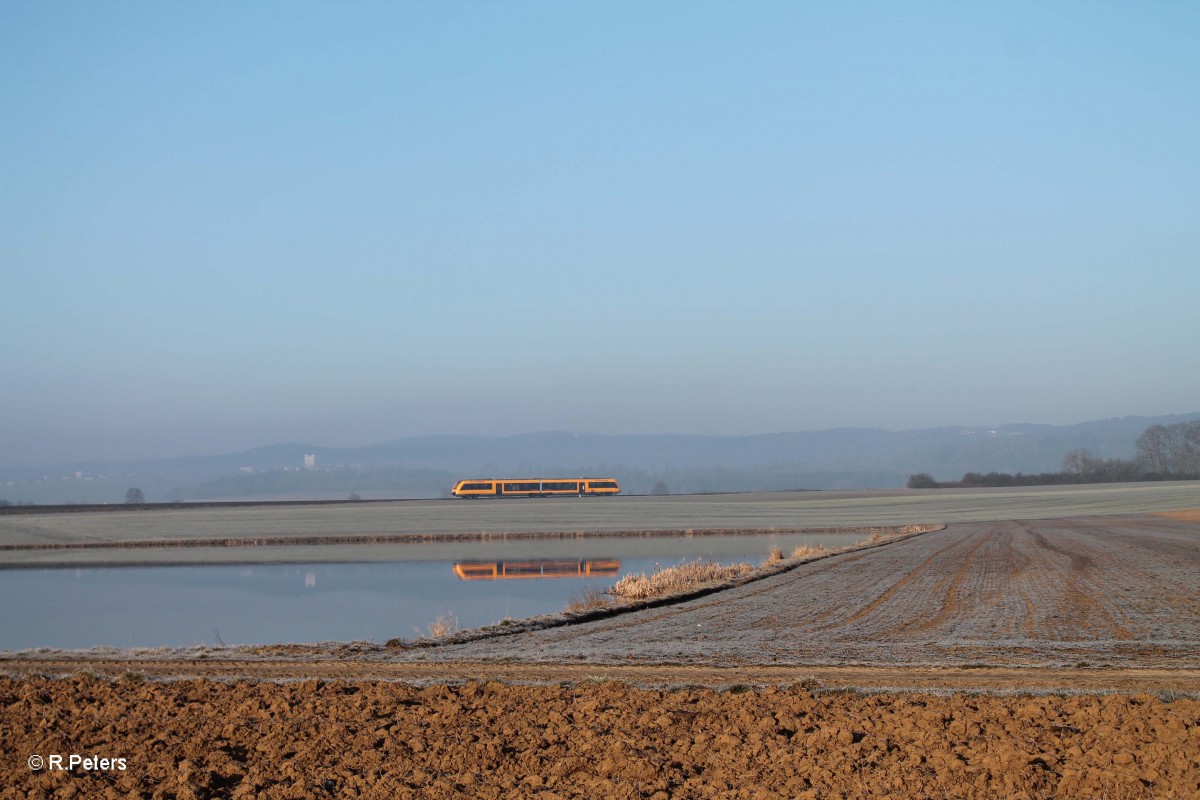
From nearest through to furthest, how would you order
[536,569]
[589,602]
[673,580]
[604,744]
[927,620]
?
[604,744] → [927,620] → [589,602] → [673,580] → [536,569]

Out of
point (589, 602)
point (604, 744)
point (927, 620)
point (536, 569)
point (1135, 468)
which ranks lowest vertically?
point (1135, 468)

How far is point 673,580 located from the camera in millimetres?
24453

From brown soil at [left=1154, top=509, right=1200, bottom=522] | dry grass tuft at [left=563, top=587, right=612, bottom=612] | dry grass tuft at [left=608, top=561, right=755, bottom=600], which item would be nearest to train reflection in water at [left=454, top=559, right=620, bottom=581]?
dry grass tuft at [left=608, top=561, right=755, bottom=600]

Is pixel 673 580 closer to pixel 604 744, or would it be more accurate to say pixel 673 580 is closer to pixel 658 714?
pixel 658 714

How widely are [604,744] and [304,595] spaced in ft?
68.8

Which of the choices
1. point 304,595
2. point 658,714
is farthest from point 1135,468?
point 658,714

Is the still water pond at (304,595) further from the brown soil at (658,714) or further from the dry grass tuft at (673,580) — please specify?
the brown soil at (658,714)

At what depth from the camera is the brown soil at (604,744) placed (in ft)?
23.8

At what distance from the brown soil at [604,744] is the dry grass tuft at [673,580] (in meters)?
12.4

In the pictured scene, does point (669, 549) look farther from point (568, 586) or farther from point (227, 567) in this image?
point (227, 567)

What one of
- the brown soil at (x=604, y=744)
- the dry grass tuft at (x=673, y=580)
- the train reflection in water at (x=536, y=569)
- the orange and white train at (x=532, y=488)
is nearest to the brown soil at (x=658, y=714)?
the brown soil at (x=604, y=744)

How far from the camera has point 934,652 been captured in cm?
1382

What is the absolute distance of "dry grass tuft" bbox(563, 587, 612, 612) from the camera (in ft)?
67.3

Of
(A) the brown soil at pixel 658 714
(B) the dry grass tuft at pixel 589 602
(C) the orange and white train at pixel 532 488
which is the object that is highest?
(A) the brown soil at pixel 658 714
